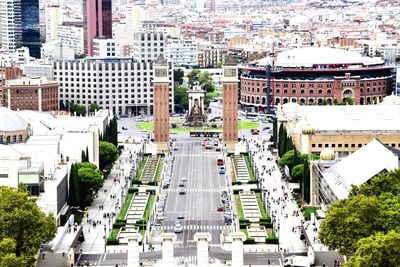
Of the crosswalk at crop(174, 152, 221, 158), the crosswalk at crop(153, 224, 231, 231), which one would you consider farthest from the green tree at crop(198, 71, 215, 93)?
the crosswalk at crop(153, 224, 231, 231)

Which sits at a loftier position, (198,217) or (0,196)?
(0,196)

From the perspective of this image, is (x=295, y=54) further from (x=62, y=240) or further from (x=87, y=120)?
(x=62, y=240)

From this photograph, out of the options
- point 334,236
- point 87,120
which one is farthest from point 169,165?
point 334,236

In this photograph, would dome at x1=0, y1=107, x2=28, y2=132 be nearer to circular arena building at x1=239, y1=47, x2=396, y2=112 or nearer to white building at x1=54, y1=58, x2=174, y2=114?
white building at x1=54, y1=58, x2=174, y2=114

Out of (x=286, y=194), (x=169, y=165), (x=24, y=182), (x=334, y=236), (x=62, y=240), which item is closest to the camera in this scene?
(x=334, y=236)

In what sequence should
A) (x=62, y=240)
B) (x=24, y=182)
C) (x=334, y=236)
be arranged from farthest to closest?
(x=24, y=182)
(x=62, y=240)
(x=334, y=236)

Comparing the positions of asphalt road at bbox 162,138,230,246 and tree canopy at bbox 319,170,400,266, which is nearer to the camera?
tree canopy at bbox 319,170,400,266

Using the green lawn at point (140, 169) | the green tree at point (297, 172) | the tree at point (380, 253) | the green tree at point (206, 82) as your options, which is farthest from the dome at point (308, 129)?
the green tree at point (206, 82)
